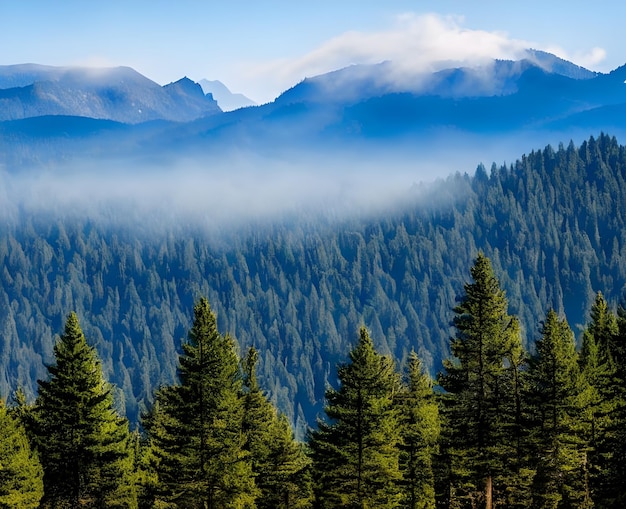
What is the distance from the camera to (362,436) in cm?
4919

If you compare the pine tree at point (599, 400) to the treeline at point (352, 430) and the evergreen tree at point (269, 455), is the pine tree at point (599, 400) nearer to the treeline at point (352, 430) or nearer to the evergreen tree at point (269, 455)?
the treeline at point (352, 430)

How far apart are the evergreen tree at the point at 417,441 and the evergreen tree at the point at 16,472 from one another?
23.5 metres

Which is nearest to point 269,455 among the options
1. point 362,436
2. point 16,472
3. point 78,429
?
point 362,436

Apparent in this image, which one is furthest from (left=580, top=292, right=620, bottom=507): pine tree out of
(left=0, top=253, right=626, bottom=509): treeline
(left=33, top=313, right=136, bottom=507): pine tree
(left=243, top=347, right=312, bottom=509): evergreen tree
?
(left=33, top=313, right=136, bottom=507): pine tree

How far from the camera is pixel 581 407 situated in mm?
51812

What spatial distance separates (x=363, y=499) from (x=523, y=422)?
37.6 ft

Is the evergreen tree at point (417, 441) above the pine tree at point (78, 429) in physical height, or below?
below

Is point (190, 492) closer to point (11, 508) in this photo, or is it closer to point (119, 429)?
point (119, 429)

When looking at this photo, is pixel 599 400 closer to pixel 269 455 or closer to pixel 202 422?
pixel 269 455

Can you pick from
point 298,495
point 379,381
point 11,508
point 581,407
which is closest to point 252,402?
point 298,495

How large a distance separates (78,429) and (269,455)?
16.1 meters

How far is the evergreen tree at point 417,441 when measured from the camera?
5647 centimetres

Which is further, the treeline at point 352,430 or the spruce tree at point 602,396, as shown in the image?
the spruce tree at point 602,396

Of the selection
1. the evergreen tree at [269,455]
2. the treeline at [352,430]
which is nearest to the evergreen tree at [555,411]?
the treeline at [352,430]
